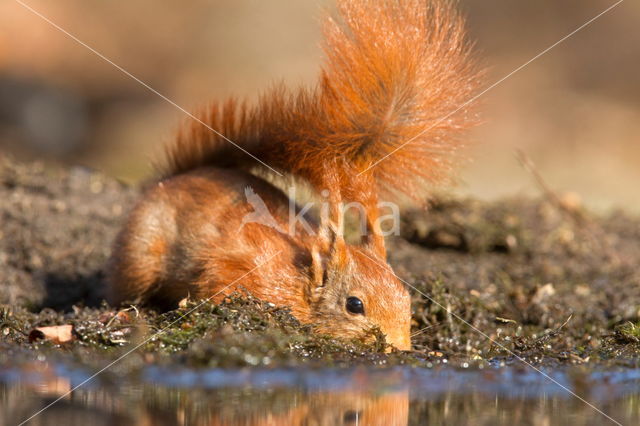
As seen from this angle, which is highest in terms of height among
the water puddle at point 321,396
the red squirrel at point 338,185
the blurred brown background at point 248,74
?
the blurred brown background at point 248,74

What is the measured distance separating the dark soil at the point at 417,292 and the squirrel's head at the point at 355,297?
5.6 inches

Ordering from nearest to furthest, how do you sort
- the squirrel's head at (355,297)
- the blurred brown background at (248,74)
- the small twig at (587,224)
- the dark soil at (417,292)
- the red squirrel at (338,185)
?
1. the dark soil at (417,292)
2. the squirrel's head at (355,297)
3. the red squirrel at (338,185)
4. the small twig at (587,224)
5. the blurred brown background at (248,74)

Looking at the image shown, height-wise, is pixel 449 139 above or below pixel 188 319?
above

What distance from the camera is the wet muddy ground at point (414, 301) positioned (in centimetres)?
429

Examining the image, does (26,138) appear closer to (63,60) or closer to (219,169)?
(63,60)

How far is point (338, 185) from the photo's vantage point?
4.84 metres

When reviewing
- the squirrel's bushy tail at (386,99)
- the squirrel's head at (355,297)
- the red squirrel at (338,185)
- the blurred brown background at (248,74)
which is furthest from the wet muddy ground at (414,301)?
the blurred brown background at (248,74)

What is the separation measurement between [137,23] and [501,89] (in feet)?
19.0

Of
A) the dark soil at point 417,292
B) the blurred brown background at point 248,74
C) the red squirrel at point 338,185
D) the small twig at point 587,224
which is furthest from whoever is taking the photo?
the blurred brown background at point 248,74

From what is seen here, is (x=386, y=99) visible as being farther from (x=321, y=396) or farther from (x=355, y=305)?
(x=321, y=396)

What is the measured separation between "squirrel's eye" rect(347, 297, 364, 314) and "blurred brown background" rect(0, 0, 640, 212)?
19.9 ft

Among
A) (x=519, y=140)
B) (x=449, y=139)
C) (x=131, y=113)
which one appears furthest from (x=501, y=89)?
(x=449, y=139)

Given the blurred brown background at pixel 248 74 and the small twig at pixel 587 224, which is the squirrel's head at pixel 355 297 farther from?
the blurred brown background at pixel 248 74

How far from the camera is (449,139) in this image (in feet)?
16.9
